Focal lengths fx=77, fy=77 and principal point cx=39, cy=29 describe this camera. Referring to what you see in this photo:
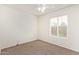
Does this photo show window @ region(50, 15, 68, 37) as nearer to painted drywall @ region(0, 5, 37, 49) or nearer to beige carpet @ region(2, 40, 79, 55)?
beige carpet @ region(2, 40, 79, 55)

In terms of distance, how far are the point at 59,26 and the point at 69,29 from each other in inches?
22.1

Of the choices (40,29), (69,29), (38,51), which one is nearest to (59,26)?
(69,29)

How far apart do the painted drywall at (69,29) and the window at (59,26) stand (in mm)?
173

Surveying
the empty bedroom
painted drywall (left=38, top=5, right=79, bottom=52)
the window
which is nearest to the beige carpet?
the empty bedroom

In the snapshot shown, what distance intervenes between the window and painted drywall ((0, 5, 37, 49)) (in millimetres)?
835

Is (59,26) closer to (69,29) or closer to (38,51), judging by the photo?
(69,29)

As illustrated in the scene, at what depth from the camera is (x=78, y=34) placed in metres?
2.67

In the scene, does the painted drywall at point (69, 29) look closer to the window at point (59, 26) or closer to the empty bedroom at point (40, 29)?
the empty bedroom at point (40, 29)

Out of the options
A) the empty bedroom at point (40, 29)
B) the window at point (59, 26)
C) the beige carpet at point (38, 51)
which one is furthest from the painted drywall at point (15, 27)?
the window at point (59, 26)

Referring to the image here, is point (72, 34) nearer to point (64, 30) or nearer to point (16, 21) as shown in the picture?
point (64, 30)

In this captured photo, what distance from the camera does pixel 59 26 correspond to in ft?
11.4

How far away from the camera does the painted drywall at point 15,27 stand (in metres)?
2.73
